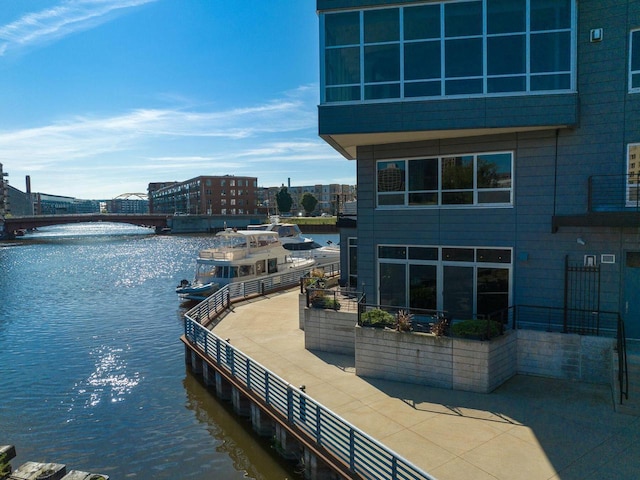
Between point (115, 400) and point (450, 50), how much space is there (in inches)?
572

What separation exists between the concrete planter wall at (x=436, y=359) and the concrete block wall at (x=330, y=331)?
1.74 meters

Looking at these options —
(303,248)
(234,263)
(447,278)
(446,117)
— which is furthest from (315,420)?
(303,248)

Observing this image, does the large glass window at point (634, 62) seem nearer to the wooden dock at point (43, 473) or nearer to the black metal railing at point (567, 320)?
the black metal railing at point (567, 320)

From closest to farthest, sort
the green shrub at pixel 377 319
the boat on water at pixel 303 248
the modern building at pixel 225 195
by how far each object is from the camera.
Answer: the green shrub at pixel 377 319 → the boat on water at pixel 303 248 → the modern building at pixel 225 195

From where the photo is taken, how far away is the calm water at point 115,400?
35.1ft

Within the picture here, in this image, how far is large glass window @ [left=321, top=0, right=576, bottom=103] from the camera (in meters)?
11.4

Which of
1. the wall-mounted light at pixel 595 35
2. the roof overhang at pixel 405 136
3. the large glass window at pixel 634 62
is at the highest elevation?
the wall-mounted light at pixel 595 35

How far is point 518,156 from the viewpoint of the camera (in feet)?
40.0

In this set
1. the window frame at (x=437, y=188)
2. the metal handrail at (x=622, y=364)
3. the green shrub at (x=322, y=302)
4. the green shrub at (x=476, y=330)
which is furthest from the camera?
the green shrub at (x=322, y=302)

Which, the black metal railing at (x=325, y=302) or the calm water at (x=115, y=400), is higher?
the black metal railing at (x=325, y=302)

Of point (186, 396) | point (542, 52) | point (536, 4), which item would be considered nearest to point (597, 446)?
point (542, 52)

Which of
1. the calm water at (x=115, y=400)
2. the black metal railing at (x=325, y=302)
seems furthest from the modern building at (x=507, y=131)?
the calm water at (x=115, y=400)

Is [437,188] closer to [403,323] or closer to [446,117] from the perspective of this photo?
[446,117]

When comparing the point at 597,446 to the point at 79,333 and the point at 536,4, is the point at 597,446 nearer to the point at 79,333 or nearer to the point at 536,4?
the point at 536,4
